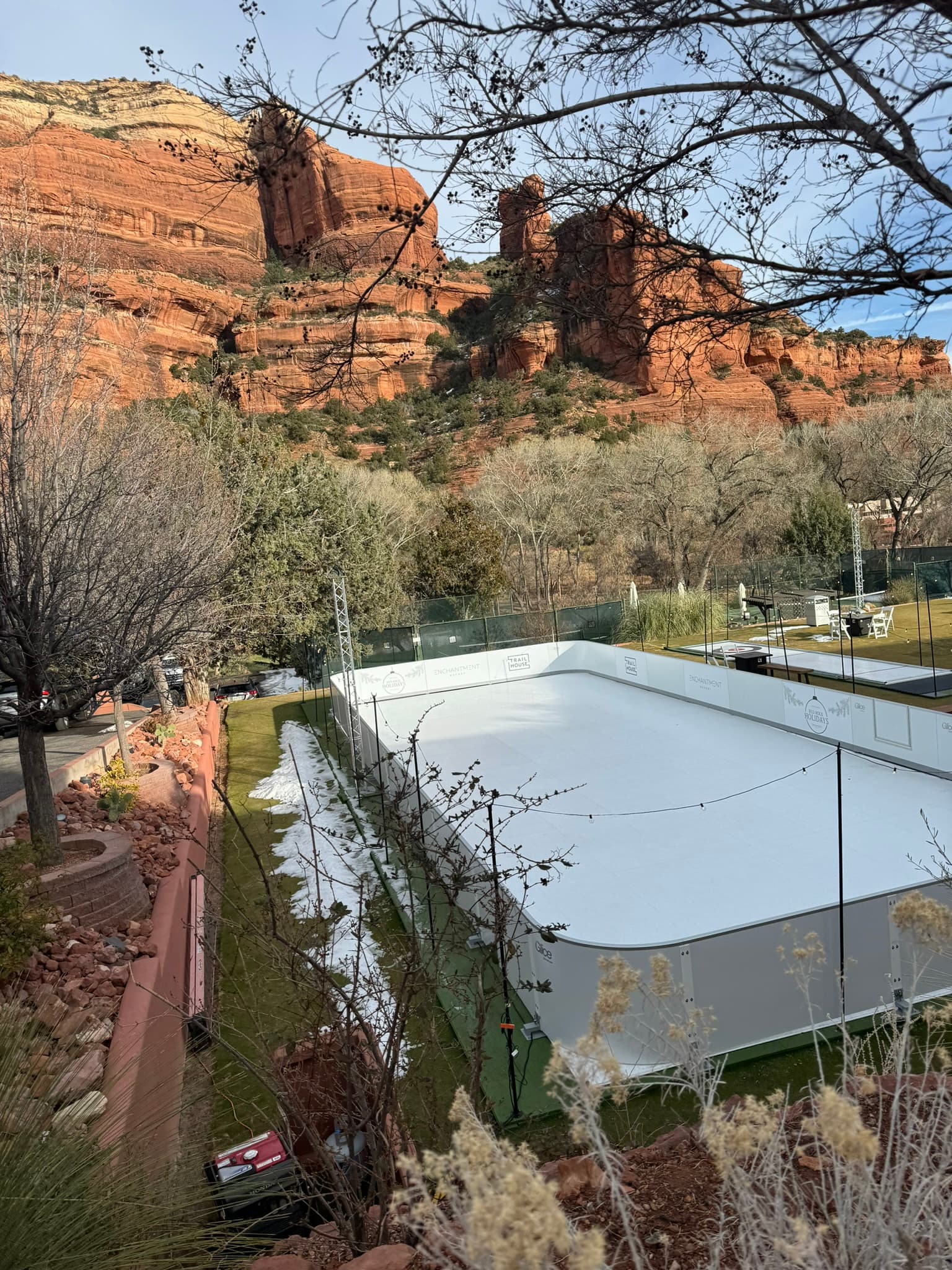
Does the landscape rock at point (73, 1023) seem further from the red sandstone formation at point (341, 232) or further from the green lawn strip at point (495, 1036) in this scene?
the red sandstone formation at point (341, 232)

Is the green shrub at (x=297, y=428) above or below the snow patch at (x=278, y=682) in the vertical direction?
above

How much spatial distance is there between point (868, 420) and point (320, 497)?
3071 cm

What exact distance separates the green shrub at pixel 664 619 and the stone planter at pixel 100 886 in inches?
689

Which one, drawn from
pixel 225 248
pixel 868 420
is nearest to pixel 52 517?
pixel 868 420

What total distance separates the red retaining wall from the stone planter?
277mm

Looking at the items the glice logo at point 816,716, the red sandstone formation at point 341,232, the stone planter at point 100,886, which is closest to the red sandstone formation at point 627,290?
the red sandstone formation at point 341,232

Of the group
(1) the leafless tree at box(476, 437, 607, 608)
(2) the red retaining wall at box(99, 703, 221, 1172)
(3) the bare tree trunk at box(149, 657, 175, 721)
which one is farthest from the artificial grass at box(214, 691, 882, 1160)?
(1) the leafless tree at box(476, 437, 607, 608)

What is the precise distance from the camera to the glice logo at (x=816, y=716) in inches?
461

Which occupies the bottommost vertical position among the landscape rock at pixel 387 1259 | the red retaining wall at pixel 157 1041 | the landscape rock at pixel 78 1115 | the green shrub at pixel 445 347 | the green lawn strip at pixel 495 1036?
the green lawn strip at pixel 495 1036

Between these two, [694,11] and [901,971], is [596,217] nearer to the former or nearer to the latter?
[694,11]

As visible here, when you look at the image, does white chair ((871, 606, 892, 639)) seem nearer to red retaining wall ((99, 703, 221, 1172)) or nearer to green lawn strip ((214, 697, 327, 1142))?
green lawn strip ((214, 697, 327, 1142))

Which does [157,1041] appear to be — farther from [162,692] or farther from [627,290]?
[162,692]

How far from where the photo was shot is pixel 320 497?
21766mm

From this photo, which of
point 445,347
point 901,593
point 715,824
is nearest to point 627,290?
point 715,824
